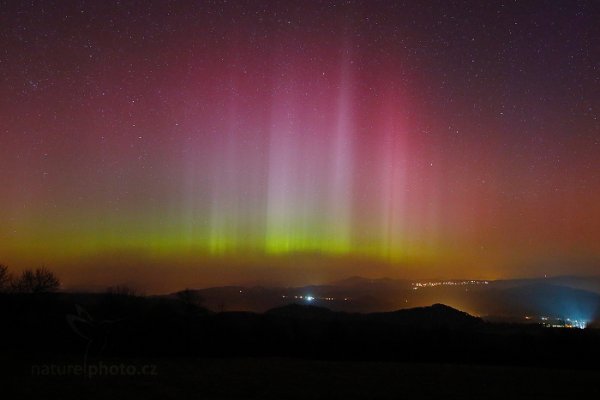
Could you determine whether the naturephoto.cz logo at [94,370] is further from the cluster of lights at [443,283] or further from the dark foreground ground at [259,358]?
the cluster of lights at [443,283]

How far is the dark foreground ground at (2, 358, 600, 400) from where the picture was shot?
19594 mm

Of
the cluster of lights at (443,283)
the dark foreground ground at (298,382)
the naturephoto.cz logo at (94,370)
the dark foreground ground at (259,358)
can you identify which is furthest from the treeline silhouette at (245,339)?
A: the cluster of lights at (443,283)

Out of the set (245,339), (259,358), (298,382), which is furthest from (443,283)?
(298,382)

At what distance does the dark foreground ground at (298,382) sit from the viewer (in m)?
19.6

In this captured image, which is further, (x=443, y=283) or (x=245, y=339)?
(x=443, y=283)

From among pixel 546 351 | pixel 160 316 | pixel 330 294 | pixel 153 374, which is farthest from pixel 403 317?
pixel 330 294

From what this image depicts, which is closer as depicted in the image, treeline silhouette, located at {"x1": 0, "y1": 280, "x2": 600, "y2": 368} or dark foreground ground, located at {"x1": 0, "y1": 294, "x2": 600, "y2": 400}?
dark foreground ground, located at {"x1": 0, "y1": 294, "x2": 600, "y2": 400}

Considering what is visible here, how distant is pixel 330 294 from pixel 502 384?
144991 millimetres

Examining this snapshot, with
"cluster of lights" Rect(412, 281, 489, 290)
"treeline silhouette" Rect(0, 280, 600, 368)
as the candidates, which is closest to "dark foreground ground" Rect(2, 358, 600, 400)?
"treeline silhouette" Rect(0, 280, 600, 368)

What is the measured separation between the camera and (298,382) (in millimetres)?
22156

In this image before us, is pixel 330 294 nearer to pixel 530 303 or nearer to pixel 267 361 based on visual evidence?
pixel 530 303

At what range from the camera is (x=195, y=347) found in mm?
35312

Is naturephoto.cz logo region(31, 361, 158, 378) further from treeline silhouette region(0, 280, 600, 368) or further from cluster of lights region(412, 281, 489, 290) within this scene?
cluster of lights region(412, 281, 489, 290)

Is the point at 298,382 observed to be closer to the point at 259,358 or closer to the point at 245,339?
the point at 259,358
